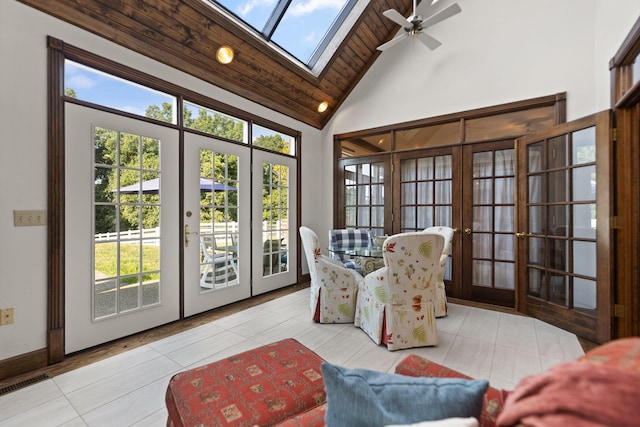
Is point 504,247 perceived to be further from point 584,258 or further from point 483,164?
point 483,164

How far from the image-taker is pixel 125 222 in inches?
107

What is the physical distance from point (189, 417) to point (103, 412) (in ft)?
3.71

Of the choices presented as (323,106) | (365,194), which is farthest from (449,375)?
(323,106)

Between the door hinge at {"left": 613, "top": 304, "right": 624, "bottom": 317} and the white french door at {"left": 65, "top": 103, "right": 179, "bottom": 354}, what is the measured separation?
4170 mm

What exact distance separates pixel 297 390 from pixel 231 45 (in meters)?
3.54

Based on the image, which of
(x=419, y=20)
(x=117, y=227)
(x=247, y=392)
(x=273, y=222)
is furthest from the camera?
(x=273, y=222)

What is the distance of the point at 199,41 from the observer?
10.1 feet

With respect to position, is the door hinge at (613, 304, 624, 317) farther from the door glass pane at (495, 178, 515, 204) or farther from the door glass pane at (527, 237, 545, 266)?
the door glass pane at (495, 178, 515, 204)

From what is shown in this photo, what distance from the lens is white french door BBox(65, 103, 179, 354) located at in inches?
94.1

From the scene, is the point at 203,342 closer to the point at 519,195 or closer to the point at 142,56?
the point at 142,56

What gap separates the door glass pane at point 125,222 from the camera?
2555 mm

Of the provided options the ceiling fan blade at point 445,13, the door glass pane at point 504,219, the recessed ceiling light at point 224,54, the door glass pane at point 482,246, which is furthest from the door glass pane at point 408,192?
the recessed ceiling light at point 224,54

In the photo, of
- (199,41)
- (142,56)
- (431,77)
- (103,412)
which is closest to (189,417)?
(103,412)

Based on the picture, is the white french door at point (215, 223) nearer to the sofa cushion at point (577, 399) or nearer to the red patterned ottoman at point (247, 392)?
the red patterned ottoman at point (247, 392)
